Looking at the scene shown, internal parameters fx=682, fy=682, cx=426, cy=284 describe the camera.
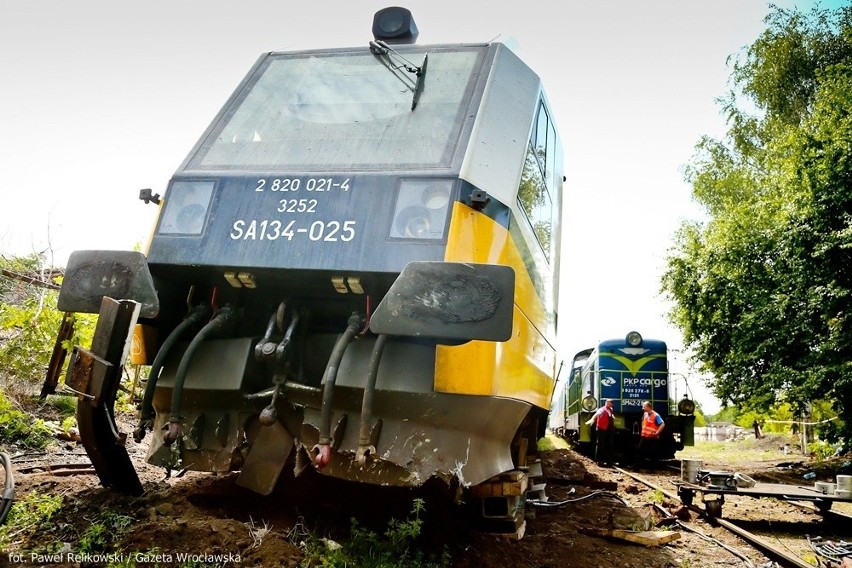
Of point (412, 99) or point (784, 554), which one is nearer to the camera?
point (412, 99)

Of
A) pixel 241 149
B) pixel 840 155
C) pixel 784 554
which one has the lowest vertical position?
pixel 784 554

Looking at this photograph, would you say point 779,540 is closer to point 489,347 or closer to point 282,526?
point 489,347

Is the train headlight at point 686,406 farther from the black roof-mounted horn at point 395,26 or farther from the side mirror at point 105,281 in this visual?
the side mirror at point 105,281

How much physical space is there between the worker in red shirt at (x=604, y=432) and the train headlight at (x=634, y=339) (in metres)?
1.71

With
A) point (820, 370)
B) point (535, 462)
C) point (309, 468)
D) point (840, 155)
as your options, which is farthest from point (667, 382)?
point (309, 468)

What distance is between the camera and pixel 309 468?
Answer: 4.41 meters

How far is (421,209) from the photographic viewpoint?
3551 mm

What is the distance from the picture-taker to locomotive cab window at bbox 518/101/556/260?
429cm

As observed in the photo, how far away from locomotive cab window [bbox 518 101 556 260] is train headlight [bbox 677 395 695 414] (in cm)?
1034

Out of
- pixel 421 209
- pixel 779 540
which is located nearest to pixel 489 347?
pixel 421 209

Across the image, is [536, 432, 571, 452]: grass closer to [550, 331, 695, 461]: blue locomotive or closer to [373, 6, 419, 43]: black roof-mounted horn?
[550, 331, 695, 461]: blue locomotive

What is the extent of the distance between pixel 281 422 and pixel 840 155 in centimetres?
1131

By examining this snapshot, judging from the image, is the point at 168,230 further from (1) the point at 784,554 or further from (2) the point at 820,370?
(2) the point at 820,370

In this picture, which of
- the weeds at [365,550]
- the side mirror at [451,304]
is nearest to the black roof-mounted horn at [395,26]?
the side mirror at [451,304]
